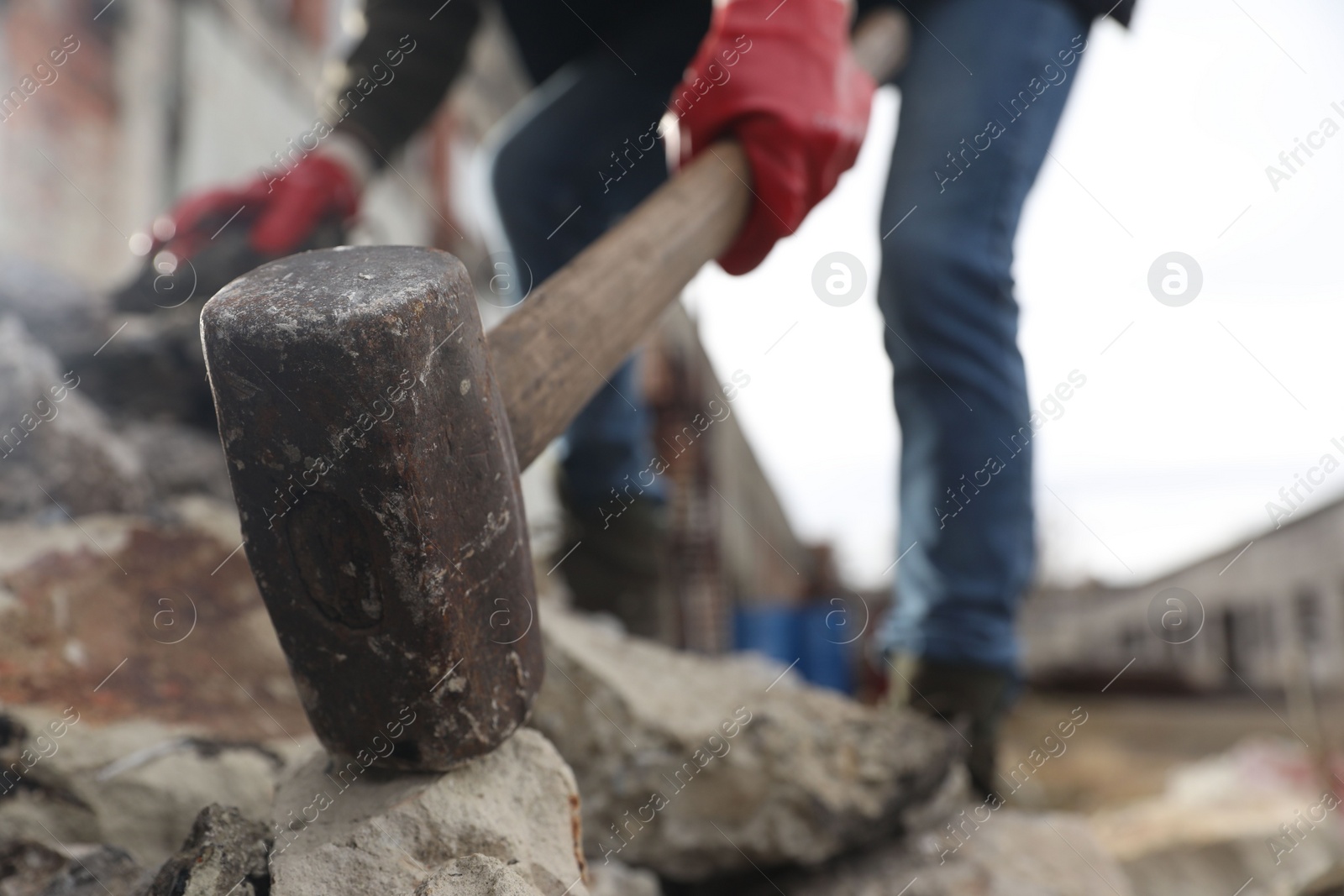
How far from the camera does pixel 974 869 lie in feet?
4.46

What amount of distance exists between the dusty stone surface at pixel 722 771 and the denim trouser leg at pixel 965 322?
0.73 ft

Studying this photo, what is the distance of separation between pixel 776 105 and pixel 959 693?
988mm

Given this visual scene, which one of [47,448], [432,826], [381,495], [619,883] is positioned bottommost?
[619,883]

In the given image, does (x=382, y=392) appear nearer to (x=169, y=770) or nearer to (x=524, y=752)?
(x=524, y=752)

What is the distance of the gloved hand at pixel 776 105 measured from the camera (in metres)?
1.35

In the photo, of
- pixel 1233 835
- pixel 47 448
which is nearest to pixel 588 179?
pixel 47 448

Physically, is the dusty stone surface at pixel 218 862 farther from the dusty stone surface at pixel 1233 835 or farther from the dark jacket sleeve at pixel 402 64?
the dark jacket sleeve at pixel 402 64

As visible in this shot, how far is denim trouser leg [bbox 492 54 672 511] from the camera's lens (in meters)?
1.99

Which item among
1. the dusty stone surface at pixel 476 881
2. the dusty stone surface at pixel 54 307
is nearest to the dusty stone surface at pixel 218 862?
the dusty stone surface at pixel 476 881

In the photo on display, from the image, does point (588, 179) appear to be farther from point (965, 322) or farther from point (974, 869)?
point (974, 869)

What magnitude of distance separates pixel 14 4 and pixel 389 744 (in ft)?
13.9

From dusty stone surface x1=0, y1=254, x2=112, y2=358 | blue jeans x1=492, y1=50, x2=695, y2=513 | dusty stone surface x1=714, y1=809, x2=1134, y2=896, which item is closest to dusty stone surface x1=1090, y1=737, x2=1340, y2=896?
dusty stone surface x1=714, y1=809, x2=1134, y2=896

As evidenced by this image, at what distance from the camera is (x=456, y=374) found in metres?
0.77

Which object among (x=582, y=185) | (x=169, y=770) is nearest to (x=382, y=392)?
(x=169, y=770)
